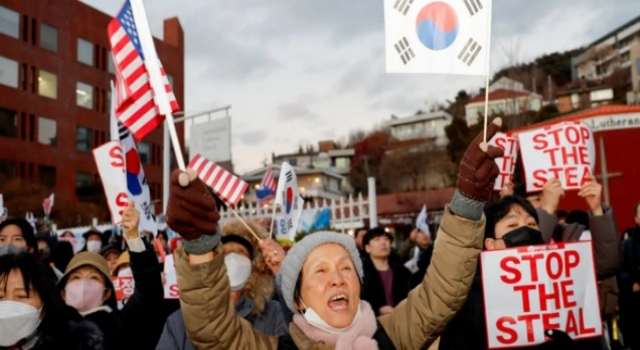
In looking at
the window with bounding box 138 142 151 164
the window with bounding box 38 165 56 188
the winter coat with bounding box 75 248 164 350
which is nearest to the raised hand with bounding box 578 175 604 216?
the winter coat with bounding box 75 248 164 350

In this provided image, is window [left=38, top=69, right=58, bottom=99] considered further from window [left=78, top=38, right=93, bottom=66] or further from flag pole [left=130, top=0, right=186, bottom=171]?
flag pole [left=130, top=0, right=186, bottom=171]

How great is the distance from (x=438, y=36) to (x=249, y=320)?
2276 millimetres

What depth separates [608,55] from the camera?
6981cm

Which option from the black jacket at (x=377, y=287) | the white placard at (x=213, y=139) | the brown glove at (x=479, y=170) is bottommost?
the black jacket at (x=377, y=287)

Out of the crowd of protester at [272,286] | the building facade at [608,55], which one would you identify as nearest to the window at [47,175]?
the crowd of protester at [272,286]

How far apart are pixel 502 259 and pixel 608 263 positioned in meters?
1.34

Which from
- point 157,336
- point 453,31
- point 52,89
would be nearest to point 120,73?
point 157,336

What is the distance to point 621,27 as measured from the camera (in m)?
79.2

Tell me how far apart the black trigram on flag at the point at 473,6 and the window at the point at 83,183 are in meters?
42.4

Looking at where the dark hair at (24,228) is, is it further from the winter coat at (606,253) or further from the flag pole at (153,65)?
the winter coat at (606,253)

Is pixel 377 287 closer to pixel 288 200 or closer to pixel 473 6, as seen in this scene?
pixel 288 200

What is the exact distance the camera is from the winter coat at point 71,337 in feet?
11.2

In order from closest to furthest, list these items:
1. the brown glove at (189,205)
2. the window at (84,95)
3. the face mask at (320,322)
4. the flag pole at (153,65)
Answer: the brown glove at (189,205), the face mask at (320,322), the flag pole at (153,65), the window at (84,95)

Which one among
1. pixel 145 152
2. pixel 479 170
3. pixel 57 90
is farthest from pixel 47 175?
pixel 479 170
